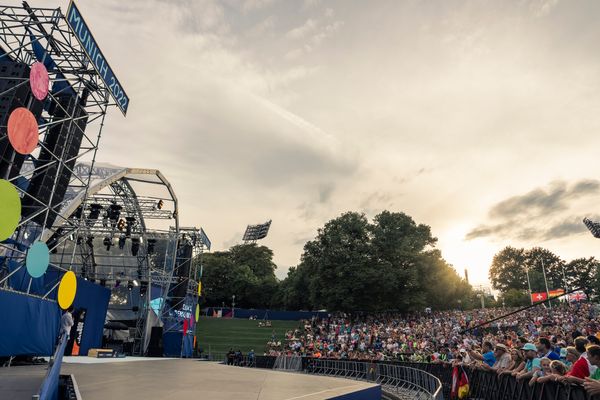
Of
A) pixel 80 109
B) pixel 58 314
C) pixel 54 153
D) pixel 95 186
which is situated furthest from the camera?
pixel 95 186

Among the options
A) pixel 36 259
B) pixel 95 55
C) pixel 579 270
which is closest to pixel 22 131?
pixel 36 259

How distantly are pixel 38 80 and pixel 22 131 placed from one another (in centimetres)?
162

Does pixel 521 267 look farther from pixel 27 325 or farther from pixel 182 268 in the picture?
pixel 27 325

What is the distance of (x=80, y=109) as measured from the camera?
1359 cm

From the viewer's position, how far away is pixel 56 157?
472 inches

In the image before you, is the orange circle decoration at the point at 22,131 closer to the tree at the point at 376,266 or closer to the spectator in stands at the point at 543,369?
the spectator in stands at the point at 543,369

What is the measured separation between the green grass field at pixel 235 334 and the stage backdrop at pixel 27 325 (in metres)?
24.1

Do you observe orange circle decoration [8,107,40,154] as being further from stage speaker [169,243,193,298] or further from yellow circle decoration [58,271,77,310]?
stage speaker [169,243,193,298]

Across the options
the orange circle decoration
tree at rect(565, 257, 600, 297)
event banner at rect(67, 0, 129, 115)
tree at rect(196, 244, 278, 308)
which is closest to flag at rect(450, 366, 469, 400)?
the orange circle decoration

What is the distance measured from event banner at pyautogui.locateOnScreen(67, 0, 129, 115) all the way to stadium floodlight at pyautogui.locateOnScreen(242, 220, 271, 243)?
356ft

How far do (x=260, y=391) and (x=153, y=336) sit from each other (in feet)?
78.6

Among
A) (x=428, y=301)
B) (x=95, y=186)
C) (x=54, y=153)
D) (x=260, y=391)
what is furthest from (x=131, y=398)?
(x=428, y=301)

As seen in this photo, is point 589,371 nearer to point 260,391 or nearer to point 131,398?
point 260,391

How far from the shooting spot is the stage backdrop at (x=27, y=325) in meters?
11.2
